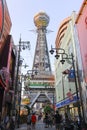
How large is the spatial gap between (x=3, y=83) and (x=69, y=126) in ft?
24.7

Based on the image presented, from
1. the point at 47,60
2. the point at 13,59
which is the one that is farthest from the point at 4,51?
the point at 47,60

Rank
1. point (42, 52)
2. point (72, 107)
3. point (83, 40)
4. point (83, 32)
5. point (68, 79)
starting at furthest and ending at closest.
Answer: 1. point (42, 52)
2. point (72, 107)
3. point (68, 79)
4. point (83, 40)
5. point (83, 32)

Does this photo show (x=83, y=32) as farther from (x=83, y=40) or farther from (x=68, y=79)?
(x=68, y=79)

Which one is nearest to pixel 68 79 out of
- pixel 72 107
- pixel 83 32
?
pixel 83 32

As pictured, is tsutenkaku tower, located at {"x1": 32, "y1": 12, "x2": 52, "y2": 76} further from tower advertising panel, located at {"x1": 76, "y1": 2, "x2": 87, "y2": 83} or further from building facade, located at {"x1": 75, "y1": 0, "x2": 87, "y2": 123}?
tower advertising panel, located at {"x1": 76, "y1": 2, "x2": 87, "y2": 83}

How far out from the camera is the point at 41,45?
Result: 127875 millimetres

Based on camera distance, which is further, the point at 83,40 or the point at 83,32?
the point at 83,40

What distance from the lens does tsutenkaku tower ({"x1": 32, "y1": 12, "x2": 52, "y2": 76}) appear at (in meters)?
123

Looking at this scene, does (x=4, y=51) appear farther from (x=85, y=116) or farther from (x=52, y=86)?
(x=52, y=86)

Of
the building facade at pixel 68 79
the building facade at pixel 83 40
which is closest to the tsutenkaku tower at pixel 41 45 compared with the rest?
the building facade at pixel 68 79

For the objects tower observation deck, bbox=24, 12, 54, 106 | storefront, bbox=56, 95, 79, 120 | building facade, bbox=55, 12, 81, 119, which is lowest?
storefront, bbox=56, 95, 79, 120

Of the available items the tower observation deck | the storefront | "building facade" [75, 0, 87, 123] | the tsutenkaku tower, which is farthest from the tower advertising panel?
the tsutenkaku tower

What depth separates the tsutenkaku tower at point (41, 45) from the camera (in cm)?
12262

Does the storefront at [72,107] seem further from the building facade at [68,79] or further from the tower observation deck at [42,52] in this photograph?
the tower observation deck at [42,52]
